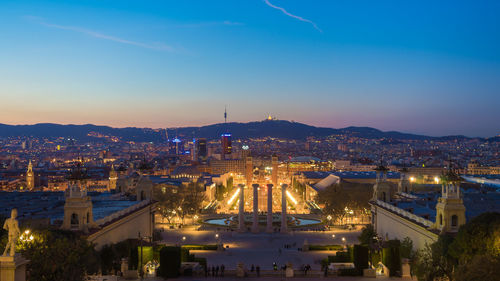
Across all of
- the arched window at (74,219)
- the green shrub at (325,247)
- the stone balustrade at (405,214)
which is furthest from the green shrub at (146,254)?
the stone balustrade at (405,214)

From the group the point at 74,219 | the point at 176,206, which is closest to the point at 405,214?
the point at 74,219

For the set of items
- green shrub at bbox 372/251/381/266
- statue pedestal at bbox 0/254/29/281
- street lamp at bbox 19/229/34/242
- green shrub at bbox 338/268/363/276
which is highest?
statue pedestal at bbox 0/254/29/281

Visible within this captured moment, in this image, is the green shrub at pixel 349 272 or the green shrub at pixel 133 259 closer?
the green shrub at pixel 133 259

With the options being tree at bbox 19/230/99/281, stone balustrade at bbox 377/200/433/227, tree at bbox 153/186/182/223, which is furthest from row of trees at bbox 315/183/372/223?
tree at bbox 19/230/99/281

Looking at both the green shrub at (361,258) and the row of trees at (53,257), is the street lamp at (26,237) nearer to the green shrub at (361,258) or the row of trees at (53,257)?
the row of trees at (53,257)

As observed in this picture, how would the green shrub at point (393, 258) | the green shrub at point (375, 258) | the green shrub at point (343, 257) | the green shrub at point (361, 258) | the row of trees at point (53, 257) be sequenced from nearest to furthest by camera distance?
1. the row of trees at point (53, 257)
2. the green shrub at point (393, 258)
3. the green shrub at point (361, 258)
4. the green shrub at point (375, 258)
5. the green shrub at point (343, 257)

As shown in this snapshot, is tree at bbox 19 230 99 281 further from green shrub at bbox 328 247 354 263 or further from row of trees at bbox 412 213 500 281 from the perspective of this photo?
green shrub at bbox 328 247 354 263

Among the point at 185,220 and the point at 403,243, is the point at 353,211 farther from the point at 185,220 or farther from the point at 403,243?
the point at 403,243

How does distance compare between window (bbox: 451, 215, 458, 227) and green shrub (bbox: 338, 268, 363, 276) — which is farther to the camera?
green shrub (bbox: 338, 268, 363, 276)

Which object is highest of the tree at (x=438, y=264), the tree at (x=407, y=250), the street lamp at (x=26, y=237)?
the street lamp at (x=26, y=237)

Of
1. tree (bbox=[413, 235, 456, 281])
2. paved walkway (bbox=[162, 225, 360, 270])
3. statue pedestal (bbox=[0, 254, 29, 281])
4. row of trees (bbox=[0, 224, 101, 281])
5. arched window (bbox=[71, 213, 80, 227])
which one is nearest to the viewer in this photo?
statue pedestal (bbox=[0, 254, 29, 281])

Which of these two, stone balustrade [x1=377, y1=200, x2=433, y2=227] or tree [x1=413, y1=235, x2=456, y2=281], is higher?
stone balustrade [x1=377, y1=200, x2=433, y2=227]

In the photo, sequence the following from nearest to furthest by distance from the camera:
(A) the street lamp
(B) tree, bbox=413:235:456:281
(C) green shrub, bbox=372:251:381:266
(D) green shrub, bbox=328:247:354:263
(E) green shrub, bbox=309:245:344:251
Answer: (A) the street lamp, (B) tree, bbox=413:235:456:281, (C) green shrub, bbox=372:251:381:266, (D) green shrub, bbox=328:247:354:263, (E) green shrub, bbox=309:245:344:251

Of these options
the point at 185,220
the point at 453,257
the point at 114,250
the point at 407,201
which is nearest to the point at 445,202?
the point at 453,257
